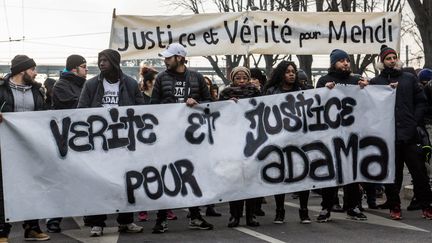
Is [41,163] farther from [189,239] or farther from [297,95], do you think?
[297,95]

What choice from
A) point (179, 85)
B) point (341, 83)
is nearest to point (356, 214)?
point (341, 83)

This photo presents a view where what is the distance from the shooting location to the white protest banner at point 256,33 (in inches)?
434

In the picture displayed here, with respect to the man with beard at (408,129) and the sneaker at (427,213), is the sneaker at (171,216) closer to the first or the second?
the man with beard at (408,129)

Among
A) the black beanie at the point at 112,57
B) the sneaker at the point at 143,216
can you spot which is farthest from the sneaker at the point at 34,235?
the black beanie at the point at 112,57

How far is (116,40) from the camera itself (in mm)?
10992

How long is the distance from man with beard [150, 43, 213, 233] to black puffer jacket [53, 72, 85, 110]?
1141mm

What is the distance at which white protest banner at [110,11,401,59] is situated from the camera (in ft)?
36.2

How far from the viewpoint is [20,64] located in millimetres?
7785

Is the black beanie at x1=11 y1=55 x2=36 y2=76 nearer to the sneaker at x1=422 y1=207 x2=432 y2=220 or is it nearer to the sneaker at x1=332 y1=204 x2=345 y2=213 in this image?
the sneaker at x1=332 y1=204 x2=345 y2=213

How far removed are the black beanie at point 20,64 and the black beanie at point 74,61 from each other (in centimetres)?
121

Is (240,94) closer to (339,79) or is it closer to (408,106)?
(339,79)

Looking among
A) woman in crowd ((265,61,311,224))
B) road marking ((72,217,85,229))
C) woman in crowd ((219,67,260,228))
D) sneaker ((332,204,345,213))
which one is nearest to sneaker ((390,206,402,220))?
sneaker ((332,204,345,213))

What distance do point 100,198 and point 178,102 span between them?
1.34m

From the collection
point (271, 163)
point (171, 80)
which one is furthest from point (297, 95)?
point (171, 80)
